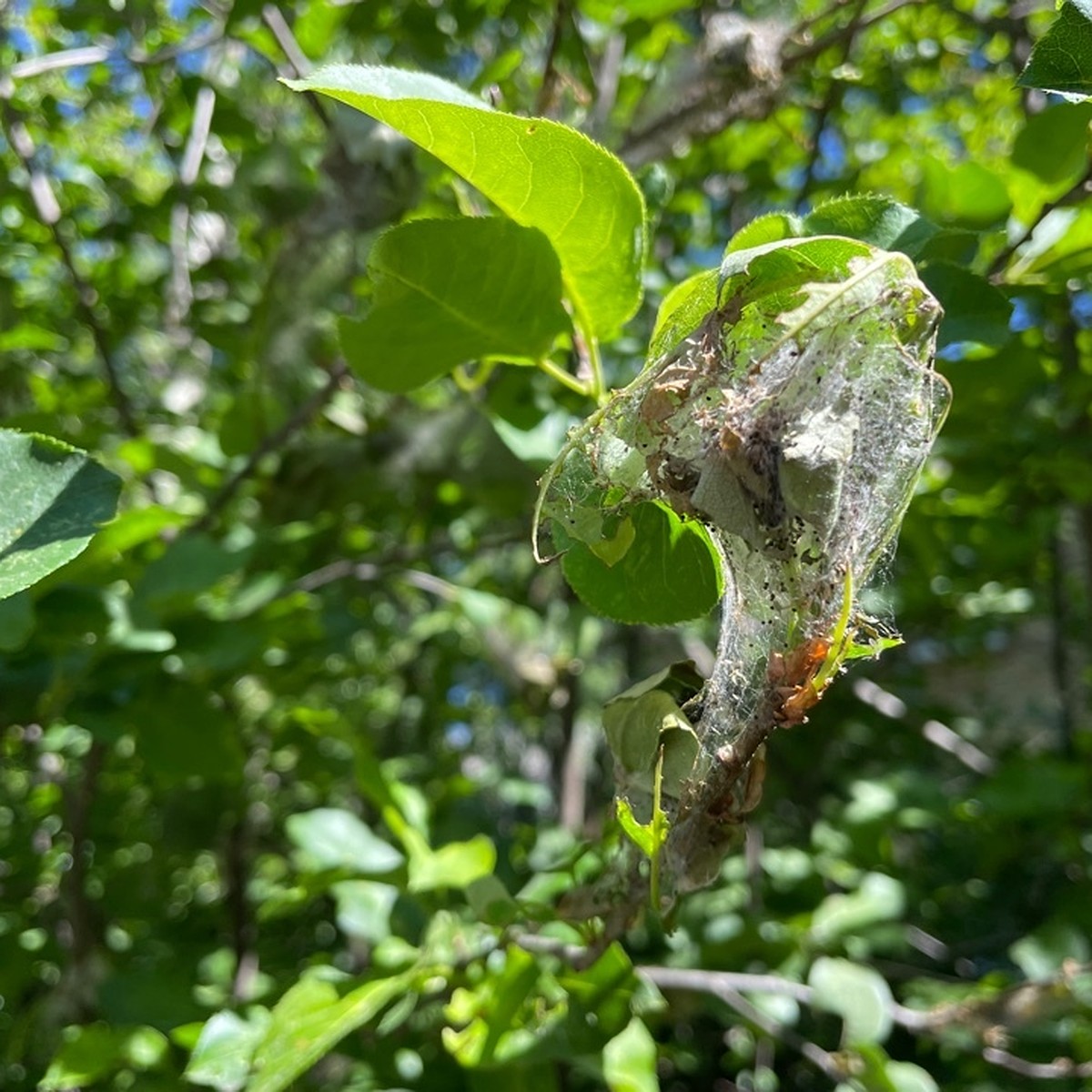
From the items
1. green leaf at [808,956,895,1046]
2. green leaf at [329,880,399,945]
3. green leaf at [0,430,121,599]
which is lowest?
green leaf at [808,956,895,1046]

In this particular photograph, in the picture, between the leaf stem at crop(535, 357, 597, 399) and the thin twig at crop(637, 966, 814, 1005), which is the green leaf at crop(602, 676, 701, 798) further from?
the thin twig at crop(637, 966, 814, 1005)

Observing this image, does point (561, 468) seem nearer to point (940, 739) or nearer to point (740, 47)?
point (740, 47)

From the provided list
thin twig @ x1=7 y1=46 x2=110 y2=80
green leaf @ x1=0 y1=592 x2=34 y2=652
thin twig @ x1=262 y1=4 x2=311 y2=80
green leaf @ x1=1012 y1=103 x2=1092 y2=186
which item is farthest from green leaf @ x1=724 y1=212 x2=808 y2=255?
thin twig @ x1=7 y1=46 x2=110 y2=80

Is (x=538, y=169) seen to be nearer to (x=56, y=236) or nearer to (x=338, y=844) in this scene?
(x=338, y=844)

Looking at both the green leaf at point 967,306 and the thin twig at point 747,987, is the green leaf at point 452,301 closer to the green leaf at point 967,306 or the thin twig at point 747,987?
the green leaf at point 967,306

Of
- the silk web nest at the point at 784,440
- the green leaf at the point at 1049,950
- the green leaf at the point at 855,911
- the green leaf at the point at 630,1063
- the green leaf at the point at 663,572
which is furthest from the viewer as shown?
the green leaf at the point at 1049,950

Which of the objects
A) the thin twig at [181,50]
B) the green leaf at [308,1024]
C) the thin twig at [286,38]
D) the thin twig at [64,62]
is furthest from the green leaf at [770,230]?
the thin twig at [64,62]
